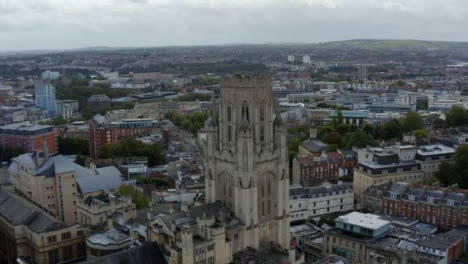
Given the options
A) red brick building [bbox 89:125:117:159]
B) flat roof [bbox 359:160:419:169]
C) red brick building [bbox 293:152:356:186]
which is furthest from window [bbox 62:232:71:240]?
red brick building [bbox 89:125:117:159]

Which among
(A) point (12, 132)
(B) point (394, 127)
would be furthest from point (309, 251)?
(A) point (12, 132)

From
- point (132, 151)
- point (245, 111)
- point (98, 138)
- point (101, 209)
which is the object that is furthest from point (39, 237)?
point (98, 138)

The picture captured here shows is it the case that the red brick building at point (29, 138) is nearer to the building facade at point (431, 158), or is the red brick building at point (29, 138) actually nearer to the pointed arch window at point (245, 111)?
the building facade at point (431, 158)

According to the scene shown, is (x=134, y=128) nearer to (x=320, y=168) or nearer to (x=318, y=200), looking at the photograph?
(x=320, y=168)

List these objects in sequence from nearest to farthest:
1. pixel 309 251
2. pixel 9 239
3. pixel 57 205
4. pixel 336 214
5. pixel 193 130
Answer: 1. pixel 9 239
2. pixel 309 251
3. pixel 57 205
4. pixel 336 214
5. pixel 193 130

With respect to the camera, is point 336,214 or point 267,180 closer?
point 267,180

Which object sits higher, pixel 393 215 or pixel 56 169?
pixel 56 169

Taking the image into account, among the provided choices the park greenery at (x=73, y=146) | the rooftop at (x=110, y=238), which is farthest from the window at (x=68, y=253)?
the park greenery at (x=73, y=146)

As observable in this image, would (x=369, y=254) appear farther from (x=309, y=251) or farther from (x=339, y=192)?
(x=339, y=192)
